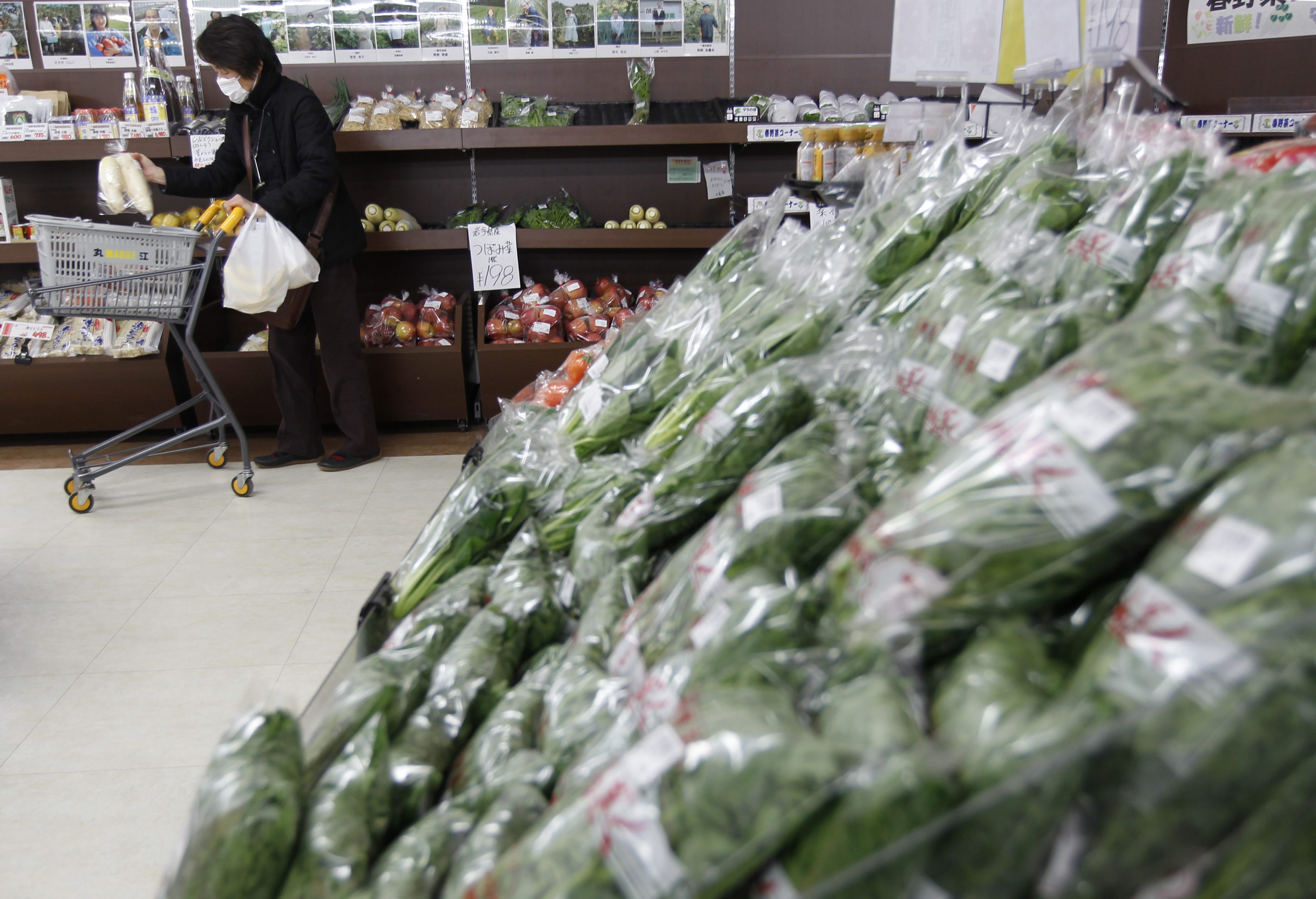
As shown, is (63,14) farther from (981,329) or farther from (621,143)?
(981,329)

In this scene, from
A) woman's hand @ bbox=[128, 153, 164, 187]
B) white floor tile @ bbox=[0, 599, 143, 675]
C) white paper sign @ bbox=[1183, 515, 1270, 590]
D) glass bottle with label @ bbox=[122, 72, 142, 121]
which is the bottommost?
white floor tile @ bbox=[0, 599, 143, 675]

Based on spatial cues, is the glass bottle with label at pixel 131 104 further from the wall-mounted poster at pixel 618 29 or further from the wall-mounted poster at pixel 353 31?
the wall-mounted poster at pixel 618 29

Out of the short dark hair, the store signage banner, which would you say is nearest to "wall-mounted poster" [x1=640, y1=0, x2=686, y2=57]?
the store signage banner

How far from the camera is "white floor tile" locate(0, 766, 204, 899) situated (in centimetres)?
166

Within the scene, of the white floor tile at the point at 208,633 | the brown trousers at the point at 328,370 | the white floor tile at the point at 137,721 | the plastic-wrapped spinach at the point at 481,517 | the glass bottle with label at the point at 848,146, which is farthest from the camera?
the brown trousers at the point at 328,370

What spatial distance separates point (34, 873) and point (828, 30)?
4266 mm

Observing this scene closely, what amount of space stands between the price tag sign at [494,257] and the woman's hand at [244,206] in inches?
38.1

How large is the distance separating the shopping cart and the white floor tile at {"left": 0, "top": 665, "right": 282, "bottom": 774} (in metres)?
1.29

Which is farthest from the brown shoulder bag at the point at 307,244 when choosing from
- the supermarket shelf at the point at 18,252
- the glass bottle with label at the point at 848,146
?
the glass bottle with label at the point at 848,146

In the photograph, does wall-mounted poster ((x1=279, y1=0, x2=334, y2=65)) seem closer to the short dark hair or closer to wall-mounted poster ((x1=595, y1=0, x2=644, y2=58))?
the short dark hair

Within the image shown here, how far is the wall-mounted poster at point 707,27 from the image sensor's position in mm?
4250

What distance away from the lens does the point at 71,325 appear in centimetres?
405

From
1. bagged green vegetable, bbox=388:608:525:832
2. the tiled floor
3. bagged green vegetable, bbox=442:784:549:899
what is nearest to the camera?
bagged green vegetable, bbox=442:784:549:899

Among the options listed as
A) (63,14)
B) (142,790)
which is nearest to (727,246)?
(142,790)
